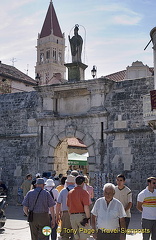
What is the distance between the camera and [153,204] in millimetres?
6035

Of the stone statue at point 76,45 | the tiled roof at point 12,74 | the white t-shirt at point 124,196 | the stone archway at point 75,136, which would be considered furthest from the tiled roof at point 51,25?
the white t-shirt at point 124,196

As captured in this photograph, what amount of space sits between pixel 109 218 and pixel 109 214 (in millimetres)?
53

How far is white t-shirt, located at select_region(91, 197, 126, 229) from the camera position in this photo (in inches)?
187

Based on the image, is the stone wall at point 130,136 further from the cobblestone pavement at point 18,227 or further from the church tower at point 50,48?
the church tower at point 50,48

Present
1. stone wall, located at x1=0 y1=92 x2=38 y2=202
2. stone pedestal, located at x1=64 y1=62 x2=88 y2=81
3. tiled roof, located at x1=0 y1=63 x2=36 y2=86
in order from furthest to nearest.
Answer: tiled roof, located at x1=0 y1=63 x2=36 y2=86
stone wall, located at x1=0 y1=92 x2=38 y2=202
stone pedestal, located at x1=64 y1=62 x2=88 y2=81

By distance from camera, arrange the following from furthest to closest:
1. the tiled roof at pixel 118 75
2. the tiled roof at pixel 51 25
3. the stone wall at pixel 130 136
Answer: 1. the tiled roof at pixel 51 25
2. the tiled roof at pixel 118 75
3. the stone wall at pixel 130 136

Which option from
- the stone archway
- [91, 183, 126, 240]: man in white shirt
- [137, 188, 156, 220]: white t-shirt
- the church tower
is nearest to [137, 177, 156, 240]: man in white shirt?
[137, 188, 156, 220]: white t-shirt

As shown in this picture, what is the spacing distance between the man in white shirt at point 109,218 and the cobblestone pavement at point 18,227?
334 centimetres

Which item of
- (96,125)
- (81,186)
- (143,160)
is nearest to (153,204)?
(81,186)

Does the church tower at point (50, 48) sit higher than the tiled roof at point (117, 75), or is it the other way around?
the church tower at point (50, 48)

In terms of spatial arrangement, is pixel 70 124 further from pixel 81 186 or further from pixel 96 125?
pixel 81 186

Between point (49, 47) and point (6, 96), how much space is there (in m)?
57.4

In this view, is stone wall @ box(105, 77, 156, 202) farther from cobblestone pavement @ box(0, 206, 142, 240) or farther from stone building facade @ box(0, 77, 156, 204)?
cobblestone pavement @ box(0, 206, 142, 240)

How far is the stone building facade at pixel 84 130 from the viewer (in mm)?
12664
